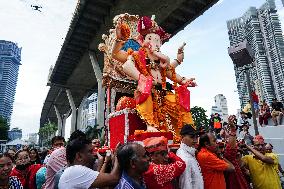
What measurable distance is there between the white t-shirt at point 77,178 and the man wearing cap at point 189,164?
1053mm

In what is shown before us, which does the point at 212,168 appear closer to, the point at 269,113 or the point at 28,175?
the point at 28,175

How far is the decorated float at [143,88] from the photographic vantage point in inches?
149

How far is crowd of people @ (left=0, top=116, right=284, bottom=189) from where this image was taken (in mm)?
1999

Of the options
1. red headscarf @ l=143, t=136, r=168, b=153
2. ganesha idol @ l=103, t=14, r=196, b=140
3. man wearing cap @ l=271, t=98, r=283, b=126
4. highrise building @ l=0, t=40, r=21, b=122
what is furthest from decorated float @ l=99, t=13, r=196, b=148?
highrise building @ l=0, t=40, r=21, b=122

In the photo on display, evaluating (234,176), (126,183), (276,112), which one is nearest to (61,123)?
(276,112)

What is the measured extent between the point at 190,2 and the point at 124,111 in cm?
1107

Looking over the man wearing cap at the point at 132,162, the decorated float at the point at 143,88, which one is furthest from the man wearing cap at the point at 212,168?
the man wearing cap at the point at 132,162

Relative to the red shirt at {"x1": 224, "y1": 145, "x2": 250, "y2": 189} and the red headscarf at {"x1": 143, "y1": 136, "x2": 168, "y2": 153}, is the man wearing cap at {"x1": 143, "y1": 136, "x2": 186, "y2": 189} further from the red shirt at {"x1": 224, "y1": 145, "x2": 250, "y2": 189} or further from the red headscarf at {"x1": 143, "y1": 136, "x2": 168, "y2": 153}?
the red shirt at {"x1": 224, "y1": 145, "x2": 250, "y2": 189}

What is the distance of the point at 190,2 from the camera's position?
13.5 meters

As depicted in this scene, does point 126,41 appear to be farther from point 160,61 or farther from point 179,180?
point 179,180

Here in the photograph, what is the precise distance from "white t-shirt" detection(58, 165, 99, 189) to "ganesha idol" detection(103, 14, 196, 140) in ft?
5.69

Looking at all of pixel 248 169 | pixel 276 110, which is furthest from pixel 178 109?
pixel 276 110

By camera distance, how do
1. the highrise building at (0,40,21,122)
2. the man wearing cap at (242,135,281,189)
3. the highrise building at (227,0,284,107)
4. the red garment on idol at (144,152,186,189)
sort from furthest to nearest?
1. the highrise building at (0,40,21,122)
2. the highrise building at (227,0,284,107)
3. the man wearing cap at (242,135,281,189)
4. the red garment on idol at (144,152,186,189)

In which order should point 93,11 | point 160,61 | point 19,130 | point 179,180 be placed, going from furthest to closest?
point 19,130 → point 93,11 → point 160,61 → point 179,180
